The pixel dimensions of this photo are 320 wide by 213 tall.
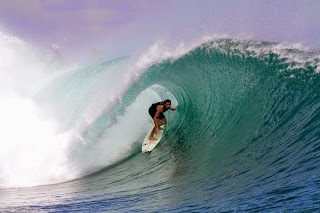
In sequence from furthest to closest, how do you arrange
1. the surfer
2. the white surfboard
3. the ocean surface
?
1. the white surfboard
2. the surfer
3. the ocean surface

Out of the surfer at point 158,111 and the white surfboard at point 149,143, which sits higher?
the surfer at point 158,111

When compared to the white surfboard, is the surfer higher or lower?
higher

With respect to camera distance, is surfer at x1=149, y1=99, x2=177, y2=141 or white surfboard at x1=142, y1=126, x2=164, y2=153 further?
white surfboard at x1=142, y1=126, x2=164, y2=153

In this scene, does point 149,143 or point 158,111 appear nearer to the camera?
point 158,111

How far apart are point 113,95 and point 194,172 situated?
4766 millimetres

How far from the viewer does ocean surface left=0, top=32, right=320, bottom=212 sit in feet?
15.8

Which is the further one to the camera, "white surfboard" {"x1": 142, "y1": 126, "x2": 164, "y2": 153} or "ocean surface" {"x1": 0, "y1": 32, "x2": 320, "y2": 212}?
"white surfboard" {"x1": 142, "y1": 126, "x2": 164, "y2": 153}

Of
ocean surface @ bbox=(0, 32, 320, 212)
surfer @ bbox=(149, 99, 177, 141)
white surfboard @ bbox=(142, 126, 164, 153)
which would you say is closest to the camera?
ocean surface @ bbox=(0, 32, 320, 212)

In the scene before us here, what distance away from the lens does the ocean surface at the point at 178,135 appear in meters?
4.82

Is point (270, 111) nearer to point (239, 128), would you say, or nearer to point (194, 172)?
point (239, 128)

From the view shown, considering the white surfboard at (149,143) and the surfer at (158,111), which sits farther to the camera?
the white surfboard at (149,143)

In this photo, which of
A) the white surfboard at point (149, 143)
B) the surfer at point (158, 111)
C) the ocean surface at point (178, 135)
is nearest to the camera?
the ocean surface at point (178, 135)

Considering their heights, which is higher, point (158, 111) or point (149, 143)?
point (158, 111)

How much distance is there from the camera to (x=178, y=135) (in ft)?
30.6
